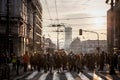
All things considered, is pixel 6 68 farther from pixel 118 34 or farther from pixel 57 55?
pixel 118 34

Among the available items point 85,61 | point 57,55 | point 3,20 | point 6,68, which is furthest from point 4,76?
point 3,20

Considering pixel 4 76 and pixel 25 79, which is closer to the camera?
pixel 4 76

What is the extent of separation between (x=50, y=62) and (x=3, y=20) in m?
32.2

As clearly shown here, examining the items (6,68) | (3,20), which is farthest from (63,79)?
(3,20)

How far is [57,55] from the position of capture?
3809cm

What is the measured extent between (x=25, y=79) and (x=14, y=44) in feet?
132

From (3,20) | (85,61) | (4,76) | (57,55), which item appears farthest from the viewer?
(3,20)

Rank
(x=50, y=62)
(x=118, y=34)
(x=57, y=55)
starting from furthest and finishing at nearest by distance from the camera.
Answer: (x=118, y=34) → (x=57, y=55) → (x=50, y=62)

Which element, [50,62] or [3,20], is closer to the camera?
[50,62]

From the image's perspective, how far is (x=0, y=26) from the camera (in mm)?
66188

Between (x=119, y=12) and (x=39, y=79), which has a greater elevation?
(x=119, y=12)

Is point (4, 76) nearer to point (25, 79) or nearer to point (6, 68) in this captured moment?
point (6, 68)

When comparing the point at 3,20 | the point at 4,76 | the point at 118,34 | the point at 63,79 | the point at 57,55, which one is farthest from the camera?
the point at 118,34

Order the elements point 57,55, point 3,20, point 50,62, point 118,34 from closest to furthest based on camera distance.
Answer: point 50,62
point 57,55
point 3,20
point 118,34
